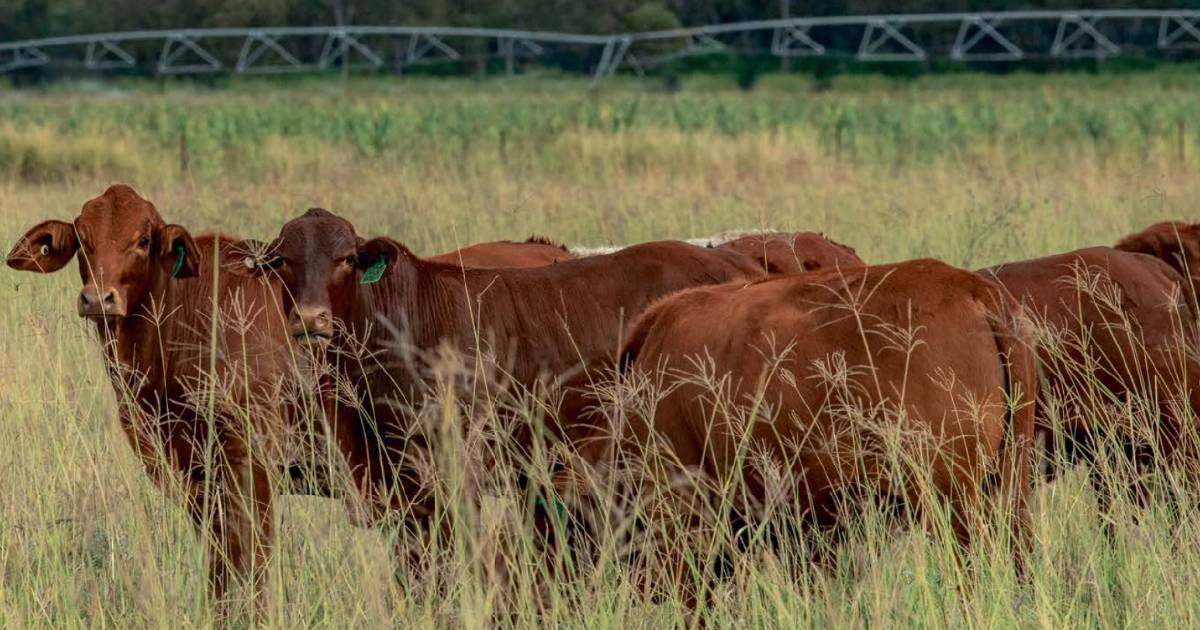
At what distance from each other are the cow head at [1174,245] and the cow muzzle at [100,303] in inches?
143

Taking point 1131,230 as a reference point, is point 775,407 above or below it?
above

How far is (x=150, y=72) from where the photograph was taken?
65.0 meters

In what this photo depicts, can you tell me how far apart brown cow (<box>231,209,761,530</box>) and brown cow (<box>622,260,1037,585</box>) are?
1.13 m

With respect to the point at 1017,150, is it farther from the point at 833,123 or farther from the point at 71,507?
the point at 71,507

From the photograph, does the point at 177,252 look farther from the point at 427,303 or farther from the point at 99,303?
the point at 427,303

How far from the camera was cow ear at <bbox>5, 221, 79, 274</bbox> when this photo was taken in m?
5.63

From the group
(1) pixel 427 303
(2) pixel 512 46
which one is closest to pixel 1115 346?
(1) pixel 427 303

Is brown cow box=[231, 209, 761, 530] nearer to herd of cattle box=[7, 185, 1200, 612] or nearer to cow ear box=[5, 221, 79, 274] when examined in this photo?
herd of cattle box=[7, 185, 1200, 612]

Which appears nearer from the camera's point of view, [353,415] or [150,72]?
[353,415]

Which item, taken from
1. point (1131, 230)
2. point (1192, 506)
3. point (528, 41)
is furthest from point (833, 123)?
point (528, 41)

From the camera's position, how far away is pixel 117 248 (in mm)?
5527

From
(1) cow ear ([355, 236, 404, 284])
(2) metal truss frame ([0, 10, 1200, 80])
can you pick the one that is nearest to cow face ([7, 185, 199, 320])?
(1) cow ear ([355, 236, 404, 284])

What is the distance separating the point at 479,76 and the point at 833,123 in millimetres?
36647

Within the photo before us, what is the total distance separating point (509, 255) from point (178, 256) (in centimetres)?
188
